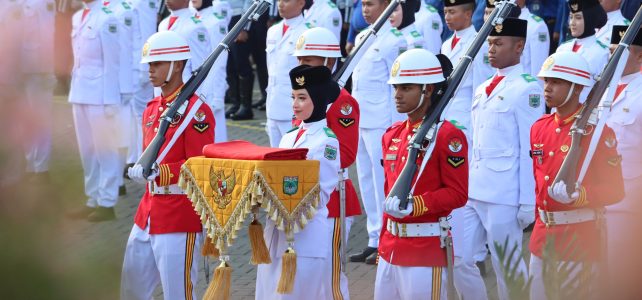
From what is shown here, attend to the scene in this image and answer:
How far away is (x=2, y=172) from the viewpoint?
1492 millimetres

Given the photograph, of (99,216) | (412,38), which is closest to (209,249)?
(99,216)

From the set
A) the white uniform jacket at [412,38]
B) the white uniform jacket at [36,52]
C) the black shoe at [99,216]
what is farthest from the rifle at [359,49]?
the white uniform jacket at [36,52]

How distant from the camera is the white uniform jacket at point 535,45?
31.6ft

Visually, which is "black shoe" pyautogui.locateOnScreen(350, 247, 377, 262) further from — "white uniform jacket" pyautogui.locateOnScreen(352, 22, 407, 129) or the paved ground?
the paved ground

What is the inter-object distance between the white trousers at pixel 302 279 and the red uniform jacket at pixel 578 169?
47.0 inches

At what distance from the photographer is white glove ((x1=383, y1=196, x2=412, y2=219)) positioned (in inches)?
210

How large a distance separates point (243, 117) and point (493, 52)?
8.25 metres

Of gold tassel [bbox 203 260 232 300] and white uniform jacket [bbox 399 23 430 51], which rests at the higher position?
white uniform jacket [bbox 399 23 430 51]

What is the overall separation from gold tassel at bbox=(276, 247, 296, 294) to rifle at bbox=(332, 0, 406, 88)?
247cm

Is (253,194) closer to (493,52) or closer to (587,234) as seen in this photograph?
(587,234)

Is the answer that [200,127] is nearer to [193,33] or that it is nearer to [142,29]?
[193,33]

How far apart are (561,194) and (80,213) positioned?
170 inches

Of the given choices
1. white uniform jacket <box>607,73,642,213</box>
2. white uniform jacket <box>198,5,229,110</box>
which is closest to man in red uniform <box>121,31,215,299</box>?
white uniform jacket <box>607,73,642,213</box>

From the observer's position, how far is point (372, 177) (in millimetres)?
9508
